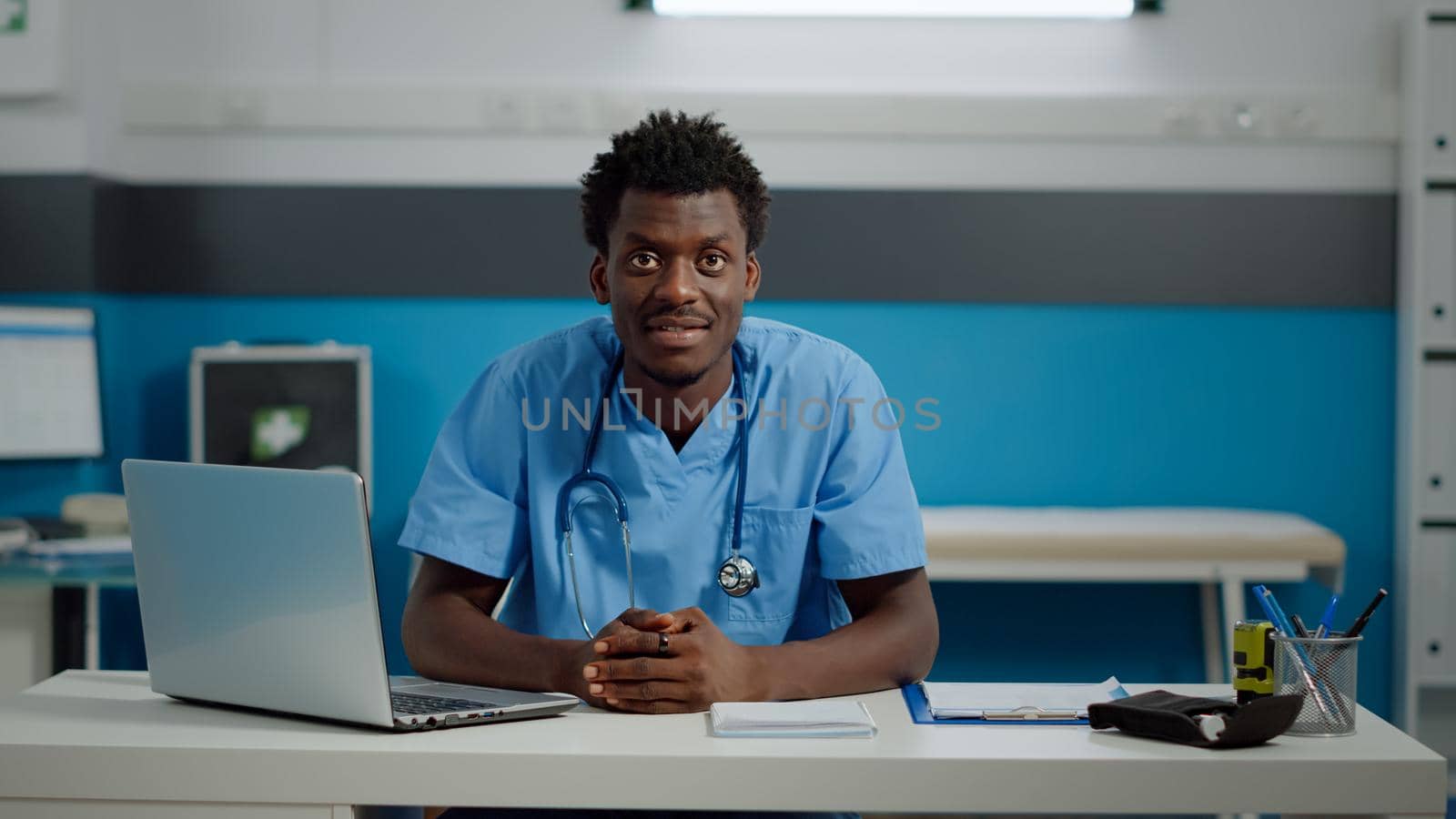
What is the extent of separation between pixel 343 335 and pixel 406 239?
26 centimetres

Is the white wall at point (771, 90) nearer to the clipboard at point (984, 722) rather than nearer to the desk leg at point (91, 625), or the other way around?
the desk leg at point (91, 625)

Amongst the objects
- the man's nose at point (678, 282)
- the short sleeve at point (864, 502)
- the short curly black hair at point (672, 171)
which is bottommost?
the short sleeve at point (864, 502)

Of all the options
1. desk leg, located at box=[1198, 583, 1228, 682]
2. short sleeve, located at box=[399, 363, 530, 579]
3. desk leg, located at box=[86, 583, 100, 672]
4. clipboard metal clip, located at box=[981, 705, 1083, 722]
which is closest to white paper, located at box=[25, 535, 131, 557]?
desk leg, located at box=[86, 583, 100, 672]

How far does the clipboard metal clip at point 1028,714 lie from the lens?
3.63 ft

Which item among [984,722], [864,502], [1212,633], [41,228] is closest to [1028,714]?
[984,722]

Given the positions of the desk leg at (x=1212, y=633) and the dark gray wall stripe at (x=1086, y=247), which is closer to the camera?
the desk leg at (x=1212, y=633)

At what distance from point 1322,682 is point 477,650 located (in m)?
0.78

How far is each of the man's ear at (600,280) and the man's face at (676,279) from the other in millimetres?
68

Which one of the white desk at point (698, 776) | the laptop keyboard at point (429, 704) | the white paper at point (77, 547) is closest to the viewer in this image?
the white desk at point (698, 776)

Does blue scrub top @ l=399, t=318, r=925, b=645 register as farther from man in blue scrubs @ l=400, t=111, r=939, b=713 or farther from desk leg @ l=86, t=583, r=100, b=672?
desk leg @ l=86, t=583, r=100, b=672

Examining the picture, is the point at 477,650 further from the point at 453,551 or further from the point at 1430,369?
the point at 1430,369

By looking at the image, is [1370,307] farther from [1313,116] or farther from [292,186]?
[292,186]

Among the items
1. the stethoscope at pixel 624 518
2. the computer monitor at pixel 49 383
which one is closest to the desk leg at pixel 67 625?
the computer monitor at pixel 49 383

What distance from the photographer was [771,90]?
→ 9.50 ft
